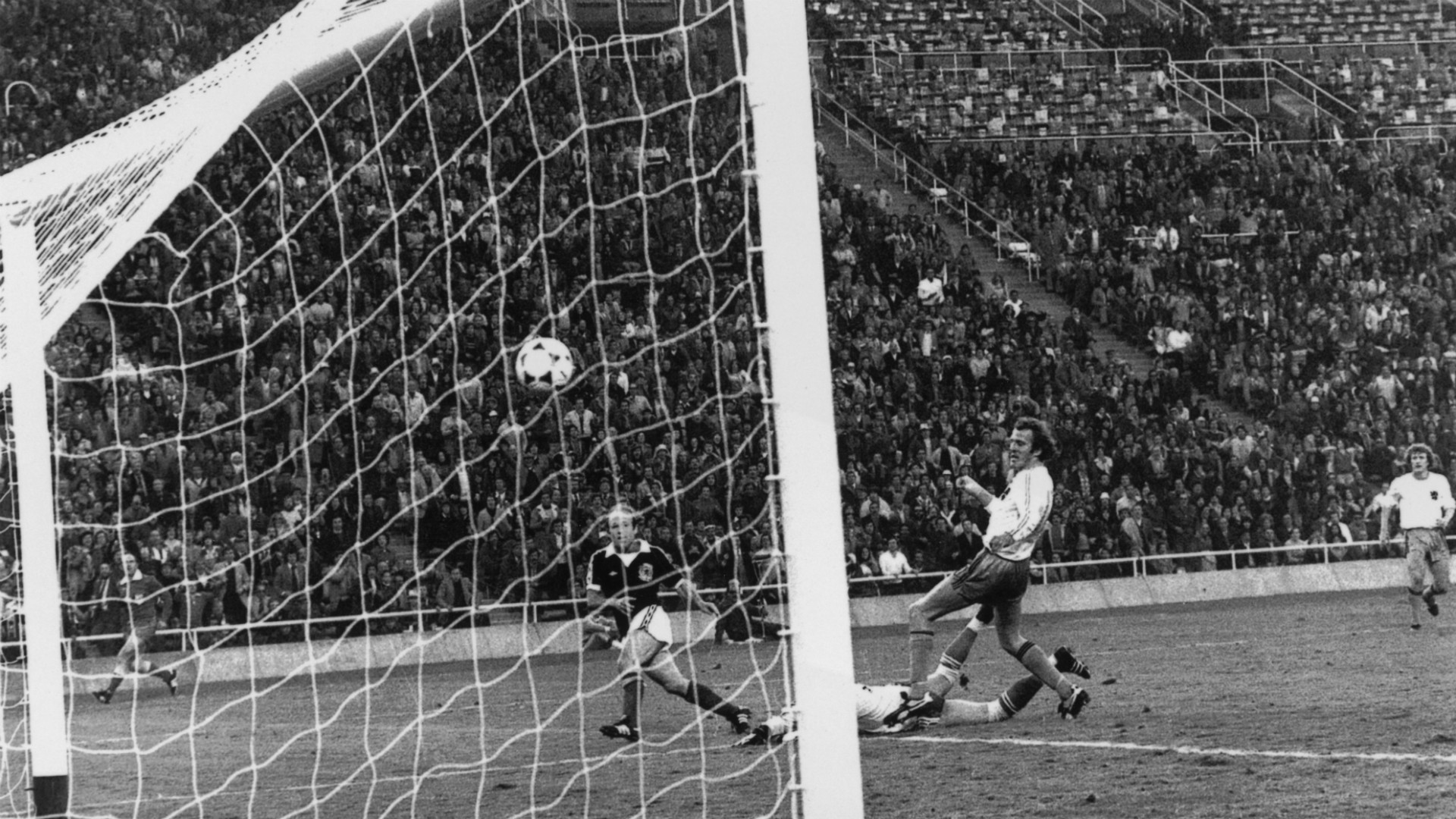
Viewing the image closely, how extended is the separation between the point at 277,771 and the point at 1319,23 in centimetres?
3146

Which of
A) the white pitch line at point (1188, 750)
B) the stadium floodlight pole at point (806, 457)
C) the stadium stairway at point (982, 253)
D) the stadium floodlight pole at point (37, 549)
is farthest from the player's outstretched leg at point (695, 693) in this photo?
the stadium stairway at point (982, 253)

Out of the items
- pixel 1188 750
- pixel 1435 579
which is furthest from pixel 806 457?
pixel 1435 579

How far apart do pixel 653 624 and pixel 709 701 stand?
1.74ft

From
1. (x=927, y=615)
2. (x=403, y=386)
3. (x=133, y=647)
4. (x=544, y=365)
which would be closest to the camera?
(x=927, y=615)

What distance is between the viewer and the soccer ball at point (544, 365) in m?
18.6

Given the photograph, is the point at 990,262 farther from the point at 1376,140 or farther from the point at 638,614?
the point at 638,614

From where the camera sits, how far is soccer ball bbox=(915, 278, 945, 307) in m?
27.5

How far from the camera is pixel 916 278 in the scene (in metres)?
27.8

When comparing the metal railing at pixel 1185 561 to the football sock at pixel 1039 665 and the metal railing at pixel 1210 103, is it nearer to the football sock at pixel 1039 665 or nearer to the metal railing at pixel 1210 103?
the metal railing at pixel 1210 103

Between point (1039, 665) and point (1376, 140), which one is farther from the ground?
point (1376, 140)

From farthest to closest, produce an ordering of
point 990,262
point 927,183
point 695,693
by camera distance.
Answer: point 927,183 < point 990,262 < point 695,693

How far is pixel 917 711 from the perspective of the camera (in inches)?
405

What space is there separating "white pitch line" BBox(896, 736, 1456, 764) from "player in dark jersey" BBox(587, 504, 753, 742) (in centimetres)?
118

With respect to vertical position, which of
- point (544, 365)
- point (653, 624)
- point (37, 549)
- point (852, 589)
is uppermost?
point (544, 365)
